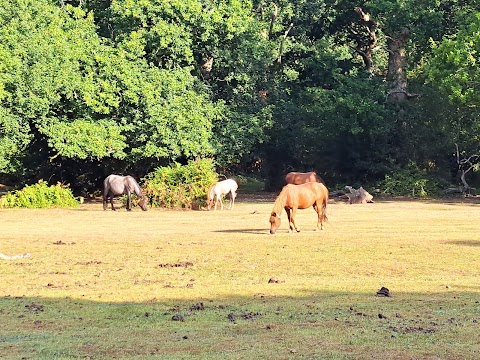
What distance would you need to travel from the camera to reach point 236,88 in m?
46.4

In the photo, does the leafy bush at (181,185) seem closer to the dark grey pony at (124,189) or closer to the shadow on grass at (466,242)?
the dark grey pony at (124,189)

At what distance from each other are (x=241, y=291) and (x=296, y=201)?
35.0 feet

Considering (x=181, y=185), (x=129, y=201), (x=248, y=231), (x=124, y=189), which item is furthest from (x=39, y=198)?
(x=248, y=231)

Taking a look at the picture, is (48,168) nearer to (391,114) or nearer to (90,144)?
(90,144)

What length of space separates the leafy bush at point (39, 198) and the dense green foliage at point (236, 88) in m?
1.57

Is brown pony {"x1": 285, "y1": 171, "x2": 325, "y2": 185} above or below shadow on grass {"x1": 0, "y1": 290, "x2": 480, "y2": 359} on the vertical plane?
above

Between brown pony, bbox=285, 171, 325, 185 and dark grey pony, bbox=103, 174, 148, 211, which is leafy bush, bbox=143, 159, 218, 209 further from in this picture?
brown pony, bbox=285, 171, 325, 185

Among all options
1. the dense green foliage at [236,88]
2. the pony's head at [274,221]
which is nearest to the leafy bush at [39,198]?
the dense green foliage at [236,88]

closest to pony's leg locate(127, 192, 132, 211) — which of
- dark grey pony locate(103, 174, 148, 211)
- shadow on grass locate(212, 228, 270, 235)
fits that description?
dark grey pony locate(103, 174, 148, 211)

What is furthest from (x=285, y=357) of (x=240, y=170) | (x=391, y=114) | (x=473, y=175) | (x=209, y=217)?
(x=240, y=170)

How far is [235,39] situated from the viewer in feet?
149

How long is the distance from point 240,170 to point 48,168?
49.4ft

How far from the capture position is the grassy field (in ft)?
32.2

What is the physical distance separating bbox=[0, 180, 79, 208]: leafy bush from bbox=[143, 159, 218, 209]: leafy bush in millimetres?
3560
